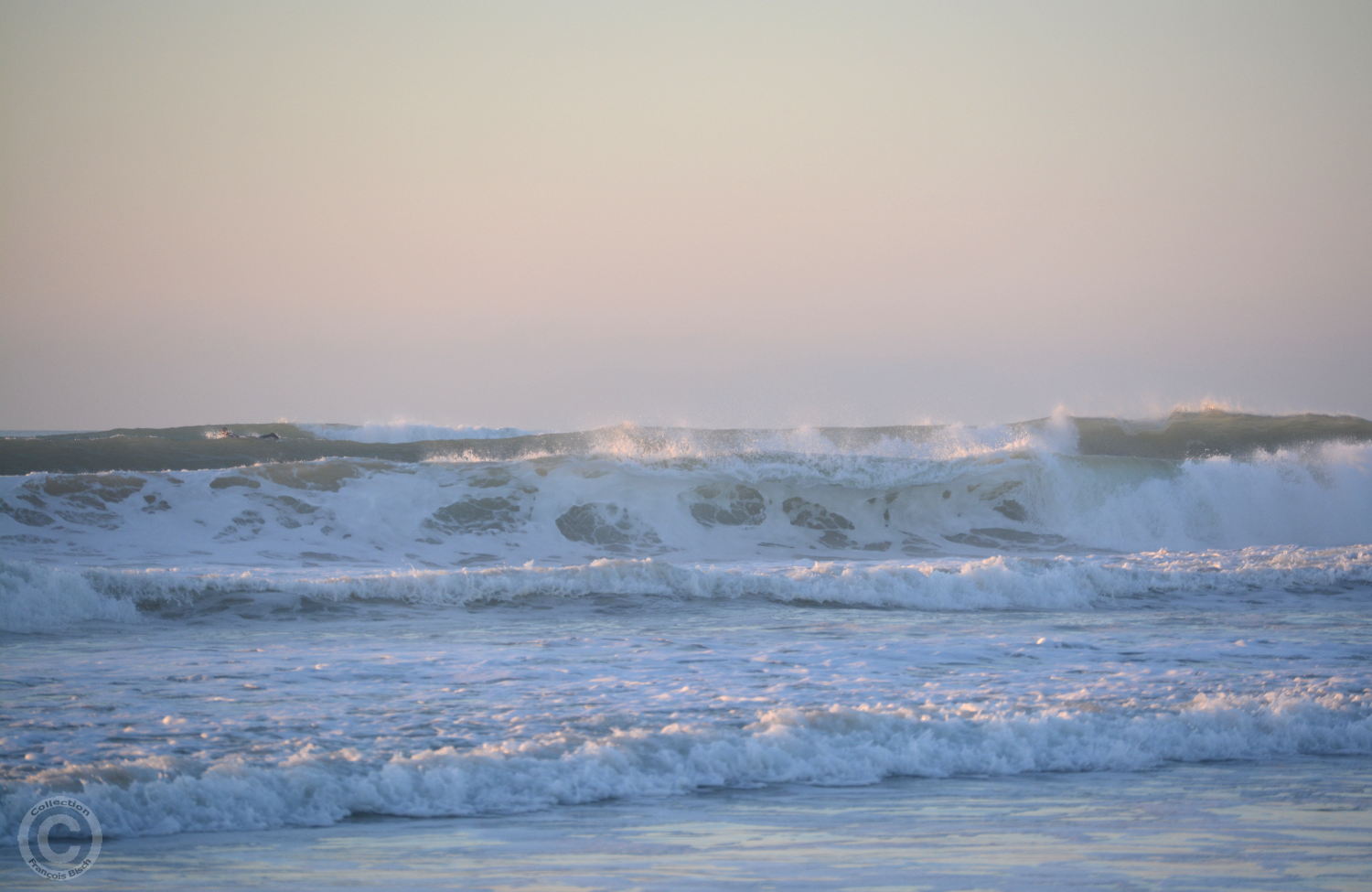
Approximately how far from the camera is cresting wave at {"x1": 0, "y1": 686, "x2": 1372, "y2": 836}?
488 centimetres

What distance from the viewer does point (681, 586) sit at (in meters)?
12.0

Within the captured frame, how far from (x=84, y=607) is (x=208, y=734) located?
516cm

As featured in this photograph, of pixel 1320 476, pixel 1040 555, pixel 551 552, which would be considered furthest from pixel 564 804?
pixel 1320 476

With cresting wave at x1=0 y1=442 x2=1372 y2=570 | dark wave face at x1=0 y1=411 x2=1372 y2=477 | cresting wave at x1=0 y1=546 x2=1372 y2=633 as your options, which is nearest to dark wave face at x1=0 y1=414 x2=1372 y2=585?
cresting wave at x1=0 y1=442 x2=1372 y2=570

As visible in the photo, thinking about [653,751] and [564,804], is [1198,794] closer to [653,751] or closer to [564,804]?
[653,751]

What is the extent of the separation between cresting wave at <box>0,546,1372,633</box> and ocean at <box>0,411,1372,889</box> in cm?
4

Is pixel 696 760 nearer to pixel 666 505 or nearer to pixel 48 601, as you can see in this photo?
pixel 48 601

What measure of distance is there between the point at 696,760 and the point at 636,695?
144cm

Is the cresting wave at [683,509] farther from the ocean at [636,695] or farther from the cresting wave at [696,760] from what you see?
the cresting wave at [696,760]

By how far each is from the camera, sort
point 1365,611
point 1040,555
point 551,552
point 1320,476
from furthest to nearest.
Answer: point 1320,476, point 1040,555, point 551,552, point 1365,611

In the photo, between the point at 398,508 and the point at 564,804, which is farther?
the point at 398,508

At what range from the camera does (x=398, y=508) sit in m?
16.5

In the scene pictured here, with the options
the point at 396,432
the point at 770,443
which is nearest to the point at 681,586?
the point at 770,443

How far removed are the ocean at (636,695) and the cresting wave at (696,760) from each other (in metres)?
0.02
